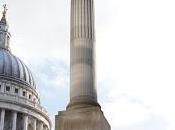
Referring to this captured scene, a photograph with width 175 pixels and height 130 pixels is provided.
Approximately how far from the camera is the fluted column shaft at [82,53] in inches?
725

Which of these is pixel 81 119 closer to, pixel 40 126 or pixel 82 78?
pixel 82 78

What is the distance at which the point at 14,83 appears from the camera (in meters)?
96.2

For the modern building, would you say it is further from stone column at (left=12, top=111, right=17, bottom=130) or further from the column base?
the column base

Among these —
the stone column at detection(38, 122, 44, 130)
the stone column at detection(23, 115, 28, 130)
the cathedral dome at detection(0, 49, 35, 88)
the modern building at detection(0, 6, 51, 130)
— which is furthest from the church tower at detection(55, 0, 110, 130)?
the cathedral dome at detection(0, 49, 35, 88)

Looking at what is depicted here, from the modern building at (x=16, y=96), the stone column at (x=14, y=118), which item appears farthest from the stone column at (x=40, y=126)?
the stone column at (x=14, y=118)

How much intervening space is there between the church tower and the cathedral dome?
252ft

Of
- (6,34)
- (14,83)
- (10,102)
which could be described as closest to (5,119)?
(10,102)

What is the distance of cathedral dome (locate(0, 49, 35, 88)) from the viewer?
319ft

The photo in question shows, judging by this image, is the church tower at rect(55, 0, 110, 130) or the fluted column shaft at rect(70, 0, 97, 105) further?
the fluted column shaft at rect(70, 0, 97, 105)

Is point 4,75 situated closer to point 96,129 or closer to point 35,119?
point 35,119

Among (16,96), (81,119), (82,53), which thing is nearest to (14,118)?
(16,96)

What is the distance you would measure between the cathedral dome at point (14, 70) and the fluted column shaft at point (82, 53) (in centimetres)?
7673

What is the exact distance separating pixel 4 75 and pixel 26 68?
8265 millimetres

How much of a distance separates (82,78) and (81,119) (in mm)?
1657
